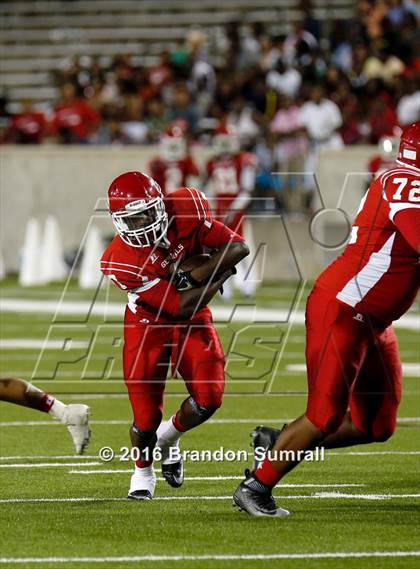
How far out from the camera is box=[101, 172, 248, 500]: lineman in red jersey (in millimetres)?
5914

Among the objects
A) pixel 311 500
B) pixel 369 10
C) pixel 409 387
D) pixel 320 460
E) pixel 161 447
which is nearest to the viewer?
pixel 311 500

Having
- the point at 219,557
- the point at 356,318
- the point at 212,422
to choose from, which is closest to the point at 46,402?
the point at 356,318

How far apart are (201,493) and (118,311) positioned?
26.5 feet

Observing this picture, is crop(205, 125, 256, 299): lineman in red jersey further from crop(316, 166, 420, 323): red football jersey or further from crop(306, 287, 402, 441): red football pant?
crop(316, 166, 420, 323): red football jersey

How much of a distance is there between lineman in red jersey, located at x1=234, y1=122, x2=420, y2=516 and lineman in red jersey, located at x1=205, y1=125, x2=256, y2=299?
984 cm

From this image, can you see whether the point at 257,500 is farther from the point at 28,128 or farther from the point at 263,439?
the point at 28,128

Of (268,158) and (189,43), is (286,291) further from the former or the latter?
(189,43)

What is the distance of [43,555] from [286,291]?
1165 cm

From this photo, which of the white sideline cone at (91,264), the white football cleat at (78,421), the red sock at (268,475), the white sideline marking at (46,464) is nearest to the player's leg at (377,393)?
the red sock at (268,475)

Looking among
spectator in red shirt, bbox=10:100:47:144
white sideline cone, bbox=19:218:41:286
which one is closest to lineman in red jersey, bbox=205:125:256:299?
white sideline cone, bbox=19:218:41:286

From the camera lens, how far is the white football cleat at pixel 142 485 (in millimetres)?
5938

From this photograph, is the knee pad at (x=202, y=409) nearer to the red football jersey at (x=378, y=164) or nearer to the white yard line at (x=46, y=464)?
the white yard line at (x=46, y=464)

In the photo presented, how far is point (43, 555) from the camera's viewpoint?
4.83 meters

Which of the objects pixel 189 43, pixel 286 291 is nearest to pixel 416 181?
pixel 286 291
